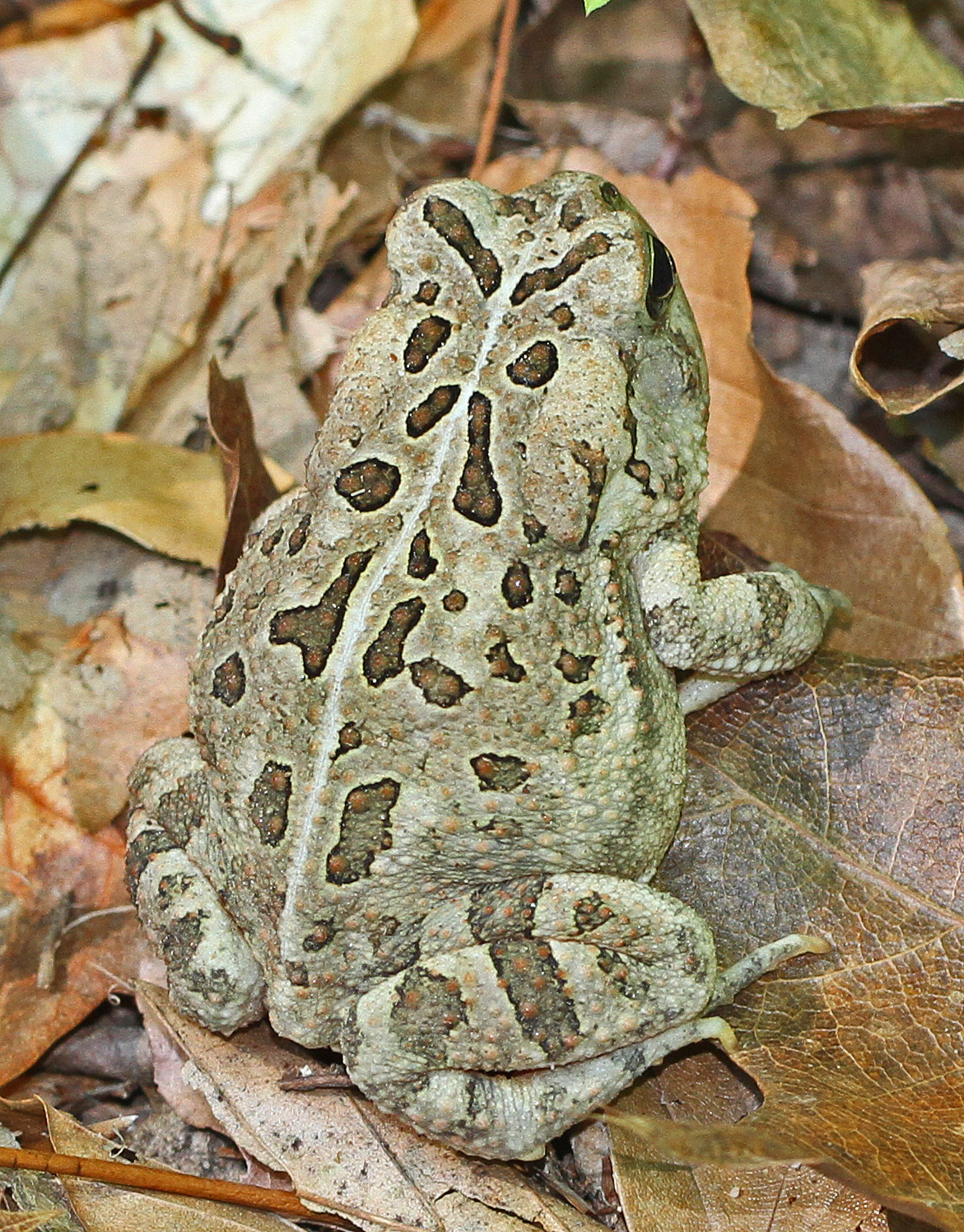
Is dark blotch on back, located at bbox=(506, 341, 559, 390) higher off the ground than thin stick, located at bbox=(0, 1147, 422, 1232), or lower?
higher

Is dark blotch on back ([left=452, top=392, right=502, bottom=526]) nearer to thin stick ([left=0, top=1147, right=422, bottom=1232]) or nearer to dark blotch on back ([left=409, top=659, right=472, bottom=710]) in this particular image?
dark blotch on back ([left=409, top=659, right=472, bottom=710])

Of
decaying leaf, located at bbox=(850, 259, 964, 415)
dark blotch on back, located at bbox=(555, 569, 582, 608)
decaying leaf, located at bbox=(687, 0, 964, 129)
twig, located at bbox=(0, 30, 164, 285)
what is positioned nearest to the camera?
dark blotch on back, located at bbox=(555, 569, 582, 608)

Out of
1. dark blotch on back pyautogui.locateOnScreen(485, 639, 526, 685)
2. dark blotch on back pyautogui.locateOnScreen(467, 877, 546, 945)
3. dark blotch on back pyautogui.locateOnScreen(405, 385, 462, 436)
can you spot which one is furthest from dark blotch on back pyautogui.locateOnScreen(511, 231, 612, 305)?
dark blotch on back pyautogui.locateOnScreen(467, 877, 546, 945)

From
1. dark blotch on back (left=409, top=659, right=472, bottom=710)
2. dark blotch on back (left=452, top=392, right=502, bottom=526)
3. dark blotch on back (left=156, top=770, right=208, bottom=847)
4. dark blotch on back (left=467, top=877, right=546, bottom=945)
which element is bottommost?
dark blotch on back (left=467, top=877, right=546, bottom=945)

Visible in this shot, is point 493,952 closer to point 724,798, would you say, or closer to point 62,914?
point 724,798

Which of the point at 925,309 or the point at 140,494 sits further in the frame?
the point at 140,494

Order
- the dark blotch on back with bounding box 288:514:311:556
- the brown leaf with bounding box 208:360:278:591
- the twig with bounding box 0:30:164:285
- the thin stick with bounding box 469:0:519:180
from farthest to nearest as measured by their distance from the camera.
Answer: the twig with bounding box 0:30:164:285 < the thin stick with bounding box 469:0:519:180 < the brown leaf with bounding box 208:360:278:591 < the dark blotch on back with bounding box 288:514:311:556

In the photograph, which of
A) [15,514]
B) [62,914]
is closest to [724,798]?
[62,914]
